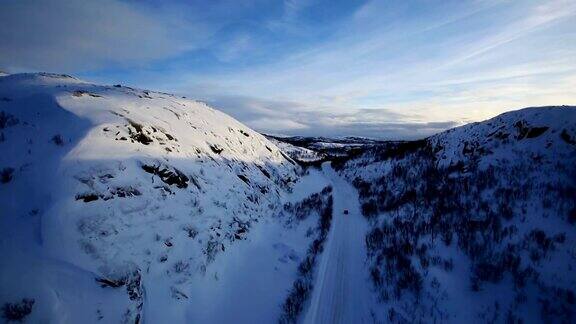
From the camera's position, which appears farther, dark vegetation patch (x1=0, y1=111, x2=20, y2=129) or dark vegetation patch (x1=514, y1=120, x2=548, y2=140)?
dark vegetation patch (x1=514, y1=120, x2=548, y2=140)

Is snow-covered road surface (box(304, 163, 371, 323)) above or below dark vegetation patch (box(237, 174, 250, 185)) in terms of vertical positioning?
below

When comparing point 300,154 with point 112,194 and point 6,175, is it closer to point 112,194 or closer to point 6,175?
point 112,194

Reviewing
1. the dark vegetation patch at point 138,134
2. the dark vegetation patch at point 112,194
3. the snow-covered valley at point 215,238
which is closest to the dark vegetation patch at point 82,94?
the snow-covered valley at point 215,238

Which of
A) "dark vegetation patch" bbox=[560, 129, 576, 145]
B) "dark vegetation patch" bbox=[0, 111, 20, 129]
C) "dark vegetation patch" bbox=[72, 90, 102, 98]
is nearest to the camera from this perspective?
"dark vegetation patch" bbox=[0, 111, 20, 129]

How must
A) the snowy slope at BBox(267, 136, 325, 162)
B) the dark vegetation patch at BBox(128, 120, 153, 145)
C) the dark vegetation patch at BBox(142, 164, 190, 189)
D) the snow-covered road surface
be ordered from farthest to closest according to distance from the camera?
the snowy slope at BBox(267, 136, 325, 162) → the dark vegetation patch at BBox(128, 120, 153, 145) → the dark vegetation patch at BBox(142, 164, 190, 189) → the snow-covered road surface

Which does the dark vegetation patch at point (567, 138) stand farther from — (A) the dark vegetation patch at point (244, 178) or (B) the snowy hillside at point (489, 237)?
(A) the dark vegetation patch at point (244, 178)

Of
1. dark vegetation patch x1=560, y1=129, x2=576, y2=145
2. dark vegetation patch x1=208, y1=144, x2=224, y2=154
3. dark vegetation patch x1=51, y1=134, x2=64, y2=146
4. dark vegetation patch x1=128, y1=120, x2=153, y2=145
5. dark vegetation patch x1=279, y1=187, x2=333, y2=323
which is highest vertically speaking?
dark vegetation patch x1=560, y1=129, x2=576, y2=145

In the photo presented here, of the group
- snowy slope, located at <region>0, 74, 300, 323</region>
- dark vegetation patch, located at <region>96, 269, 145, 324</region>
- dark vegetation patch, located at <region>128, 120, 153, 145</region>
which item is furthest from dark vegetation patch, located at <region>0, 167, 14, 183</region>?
dark vegetation patch, located at <region>128, 120, 153, 145</region>

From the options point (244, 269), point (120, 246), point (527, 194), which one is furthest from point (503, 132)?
point (120, 246)

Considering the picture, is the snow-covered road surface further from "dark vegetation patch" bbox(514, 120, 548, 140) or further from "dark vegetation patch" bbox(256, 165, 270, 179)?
"dark vegetation patch" bbox(514, 120, 548, 140)
